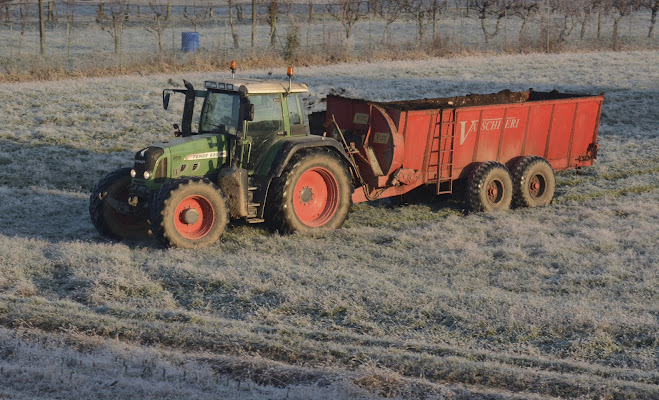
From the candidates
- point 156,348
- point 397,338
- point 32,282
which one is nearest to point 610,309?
point 397,338

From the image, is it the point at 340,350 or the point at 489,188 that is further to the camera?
the point at 489,188

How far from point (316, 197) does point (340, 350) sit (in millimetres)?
4393

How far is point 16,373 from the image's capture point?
6598mm

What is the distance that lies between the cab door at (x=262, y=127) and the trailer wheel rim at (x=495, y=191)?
12.2ft

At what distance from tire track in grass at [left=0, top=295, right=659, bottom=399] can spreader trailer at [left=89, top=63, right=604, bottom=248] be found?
2189 mm

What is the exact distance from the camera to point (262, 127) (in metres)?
10.9

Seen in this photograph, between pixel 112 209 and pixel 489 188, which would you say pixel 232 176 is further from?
pixel 489 188

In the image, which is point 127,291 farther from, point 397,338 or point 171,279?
point 397,338

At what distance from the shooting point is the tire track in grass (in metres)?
6.65

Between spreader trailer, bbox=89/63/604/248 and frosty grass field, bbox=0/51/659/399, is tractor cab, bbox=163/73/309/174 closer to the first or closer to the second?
spreader trailer, bbox=89/63/604/248

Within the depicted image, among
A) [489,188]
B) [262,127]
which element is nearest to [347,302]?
[262,127]

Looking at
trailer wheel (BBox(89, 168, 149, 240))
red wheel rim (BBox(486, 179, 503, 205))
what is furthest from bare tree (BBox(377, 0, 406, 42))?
trailer wheel (BBox(89, 168, 149, 240))

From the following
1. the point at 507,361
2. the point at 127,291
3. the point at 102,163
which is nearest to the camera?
the point at 507,361

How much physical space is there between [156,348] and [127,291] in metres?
1.72
